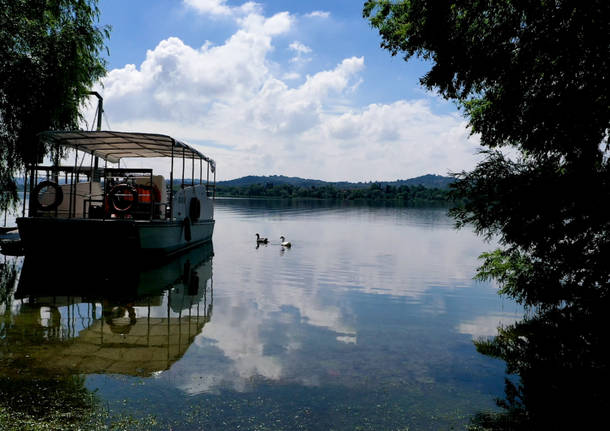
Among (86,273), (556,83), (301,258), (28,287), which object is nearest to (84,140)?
(86,273)

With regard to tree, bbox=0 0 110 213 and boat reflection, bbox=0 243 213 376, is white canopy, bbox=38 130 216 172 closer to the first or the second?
tree, bbox=0 0 110 213

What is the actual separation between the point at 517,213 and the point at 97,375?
615 centimetres

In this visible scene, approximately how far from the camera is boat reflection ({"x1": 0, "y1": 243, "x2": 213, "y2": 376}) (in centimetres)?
646

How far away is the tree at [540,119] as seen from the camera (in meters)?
6.42

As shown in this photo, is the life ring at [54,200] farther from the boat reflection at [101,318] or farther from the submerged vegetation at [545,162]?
the submerged vegetation at [545,162]

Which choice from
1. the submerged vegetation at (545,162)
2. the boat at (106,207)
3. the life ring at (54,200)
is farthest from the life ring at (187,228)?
the submerged vegetation at (545,162)

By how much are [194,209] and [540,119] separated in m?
15.8

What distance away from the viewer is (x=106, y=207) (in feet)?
53.8

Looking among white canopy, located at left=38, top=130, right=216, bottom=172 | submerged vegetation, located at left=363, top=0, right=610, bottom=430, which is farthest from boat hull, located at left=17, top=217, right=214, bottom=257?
submerged vegetation, located at left=363, top=0, right=610, bottom=430

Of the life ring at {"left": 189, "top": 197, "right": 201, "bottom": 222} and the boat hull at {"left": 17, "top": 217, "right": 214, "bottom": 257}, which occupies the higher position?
the life ring at {"left": 189, "top": 197, "right": 201, "bottom": 222}

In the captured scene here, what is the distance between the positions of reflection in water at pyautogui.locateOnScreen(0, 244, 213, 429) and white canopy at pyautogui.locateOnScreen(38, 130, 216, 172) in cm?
424

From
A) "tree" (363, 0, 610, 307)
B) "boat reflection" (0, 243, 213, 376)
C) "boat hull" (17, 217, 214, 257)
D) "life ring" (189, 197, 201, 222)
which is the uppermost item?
"tree" (363, 0, 610, 307)

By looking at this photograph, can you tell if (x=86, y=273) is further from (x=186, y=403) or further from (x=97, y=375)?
(x=186, y=403)

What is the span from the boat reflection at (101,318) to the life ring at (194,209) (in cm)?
500
